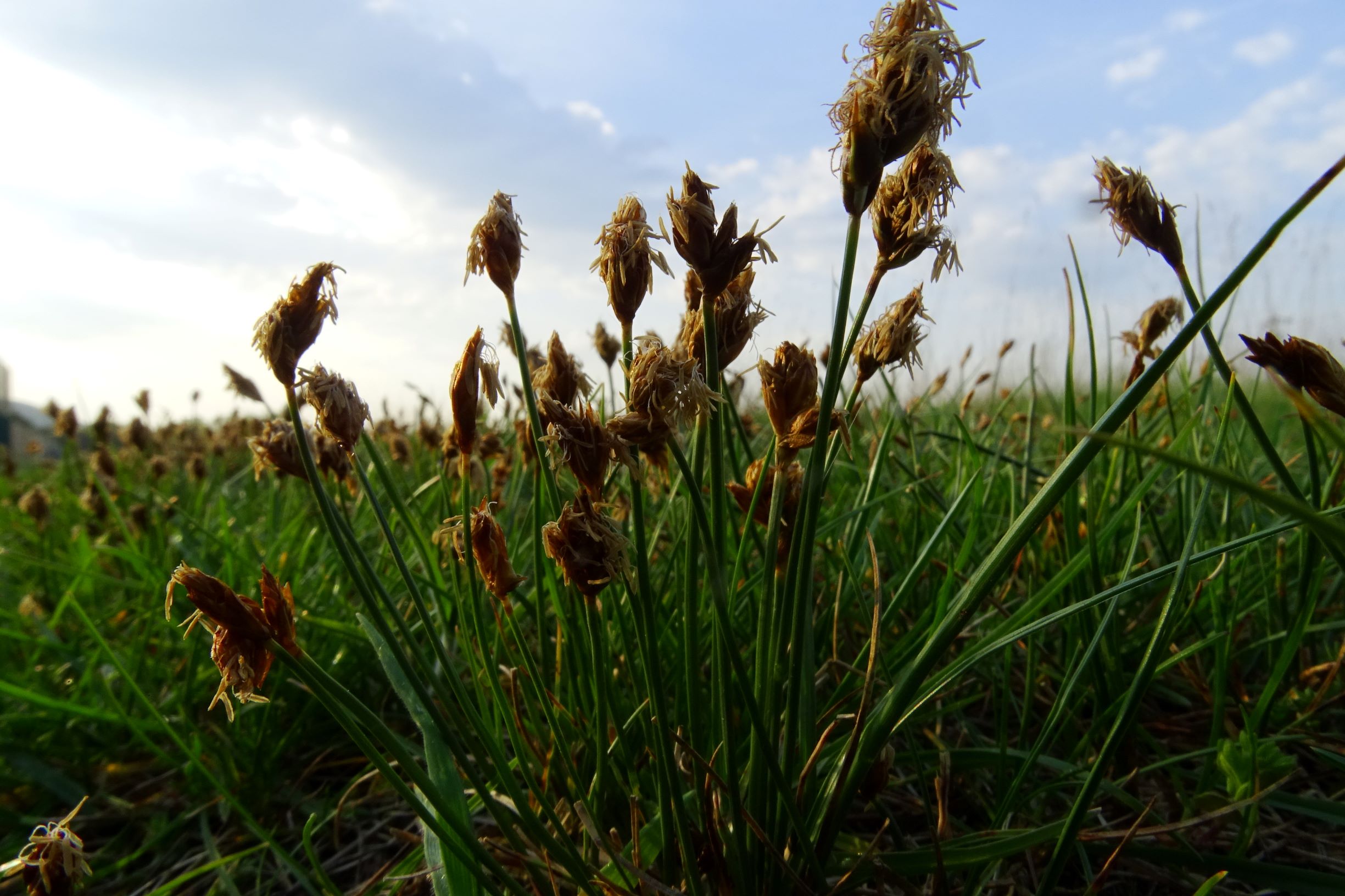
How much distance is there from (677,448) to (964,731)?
886 millimetres

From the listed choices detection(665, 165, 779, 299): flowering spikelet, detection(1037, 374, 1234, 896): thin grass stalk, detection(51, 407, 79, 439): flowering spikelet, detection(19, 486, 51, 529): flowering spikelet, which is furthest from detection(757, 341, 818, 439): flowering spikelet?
detection(51, 407, 79, 439): flowering spikelet

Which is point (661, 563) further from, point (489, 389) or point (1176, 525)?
point (1176, 525)

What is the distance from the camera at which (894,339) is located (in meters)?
0.79

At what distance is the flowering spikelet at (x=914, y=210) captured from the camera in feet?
2.23

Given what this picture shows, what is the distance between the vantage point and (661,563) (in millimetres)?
1514

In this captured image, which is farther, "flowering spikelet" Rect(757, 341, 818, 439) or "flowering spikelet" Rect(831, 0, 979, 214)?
"flowering spikelet" Rect(757, 341, 818, 439)

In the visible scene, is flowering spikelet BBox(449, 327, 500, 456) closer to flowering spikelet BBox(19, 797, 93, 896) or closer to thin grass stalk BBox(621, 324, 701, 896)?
thin grass stalk BBox(621, 324, 701, 896)

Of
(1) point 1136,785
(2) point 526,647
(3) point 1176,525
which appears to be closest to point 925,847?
(2) point 526,647

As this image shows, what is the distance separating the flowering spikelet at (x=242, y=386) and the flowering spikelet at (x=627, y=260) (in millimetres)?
1165

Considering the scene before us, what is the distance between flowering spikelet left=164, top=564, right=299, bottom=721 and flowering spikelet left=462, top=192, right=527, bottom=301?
37cm

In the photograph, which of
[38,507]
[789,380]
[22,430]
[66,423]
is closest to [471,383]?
[789,380]

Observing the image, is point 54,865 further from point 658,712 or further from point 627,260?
point 627,260

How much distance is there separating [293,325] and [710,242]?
0.37 meters

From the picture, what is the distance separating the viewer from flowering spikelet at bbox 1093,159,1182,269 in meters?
0.81
